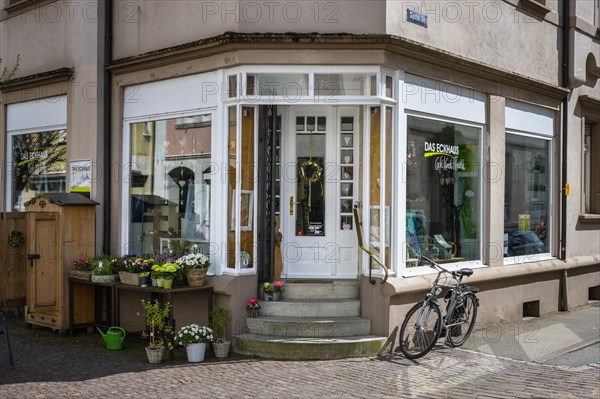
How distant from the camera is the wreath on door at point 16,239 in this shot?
1167 cm

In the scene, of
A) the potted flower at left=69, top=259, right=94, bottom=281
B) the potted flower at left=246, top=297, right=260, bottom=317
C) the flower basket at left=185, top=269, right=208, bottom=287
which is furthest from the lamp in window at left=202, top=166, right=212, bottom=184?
the potted flower at left=69, top=259, right=94, bottom=281

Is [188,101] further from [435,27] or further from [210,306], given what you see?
[435,27]

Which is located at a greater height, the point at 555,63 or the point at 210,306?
the point at 555,63

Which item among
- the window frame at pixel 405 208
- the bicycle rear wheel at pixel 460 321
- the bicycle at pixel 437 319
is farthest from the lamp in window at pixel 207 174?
the bicycle rear wheel at pixel 460 321

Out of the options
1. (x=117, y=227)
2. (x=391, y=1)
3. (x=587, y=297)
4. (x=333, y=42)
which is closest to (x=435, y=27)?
(x=391, y=1)

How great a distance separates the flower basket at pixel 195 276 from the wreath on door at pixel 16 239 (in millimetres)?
3453

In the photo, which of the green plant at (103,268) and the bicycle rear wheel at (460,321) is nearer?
the bicycle rear wheel at (460,321)

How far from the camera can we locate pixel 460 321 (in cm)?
1020

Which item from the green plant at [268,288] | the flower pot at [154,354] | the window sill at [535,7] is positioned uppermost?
the window sill at [535,7]

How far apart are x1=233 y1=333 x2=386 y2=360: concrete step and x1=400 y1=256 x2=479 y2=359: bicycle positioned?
429mm

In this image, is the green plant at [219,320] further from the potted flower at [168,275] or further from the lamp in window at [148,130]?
the lamp in window at [148,130]

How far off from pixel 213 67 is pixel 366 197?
2772 mm

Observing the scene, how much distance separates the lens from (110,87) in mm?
11750

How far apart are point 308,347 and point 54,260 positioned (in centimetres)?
429
